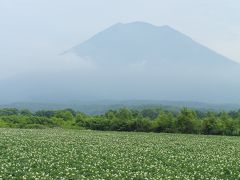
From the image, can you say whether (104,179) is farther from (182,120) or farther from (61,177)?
(182,120)

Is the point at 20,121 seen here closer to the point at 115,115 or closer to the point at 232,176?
the point at 115,115

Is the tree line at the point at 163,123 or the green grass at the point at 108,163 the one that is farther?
the tree line at the point at 163,123

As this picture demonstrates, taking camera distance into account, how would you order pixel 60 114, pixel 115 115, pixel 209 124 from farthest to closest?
pixel 60 114, pixel 115 115, pixel 209 124

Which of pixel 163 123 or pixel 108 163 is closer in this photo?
pixel 108 163

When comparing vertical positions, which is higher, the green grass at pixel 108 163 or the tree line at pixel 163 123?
the green grass at pixel 108 163

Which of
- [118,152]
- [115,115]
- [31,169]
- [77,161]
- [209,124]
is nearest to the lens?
[31,169]

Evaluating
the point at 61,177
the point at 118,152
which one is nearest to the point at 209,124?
the point at 118,152

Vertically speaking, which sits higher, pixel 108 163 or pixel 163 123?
pixel 108 163

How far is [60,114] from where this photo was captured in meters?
95.8

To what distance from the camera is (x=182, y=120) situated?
69.2 meters

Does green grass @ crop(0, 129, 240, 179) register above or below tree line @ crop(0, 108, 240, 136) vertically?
above

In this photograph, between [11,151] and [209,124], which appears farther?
[209,124]

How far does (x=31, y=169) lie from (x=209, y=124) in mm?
51974

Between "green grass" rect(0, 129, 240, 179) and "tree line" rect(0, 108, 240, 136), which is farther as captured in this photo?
"tree line" rect(0, 108, 240, 136)
